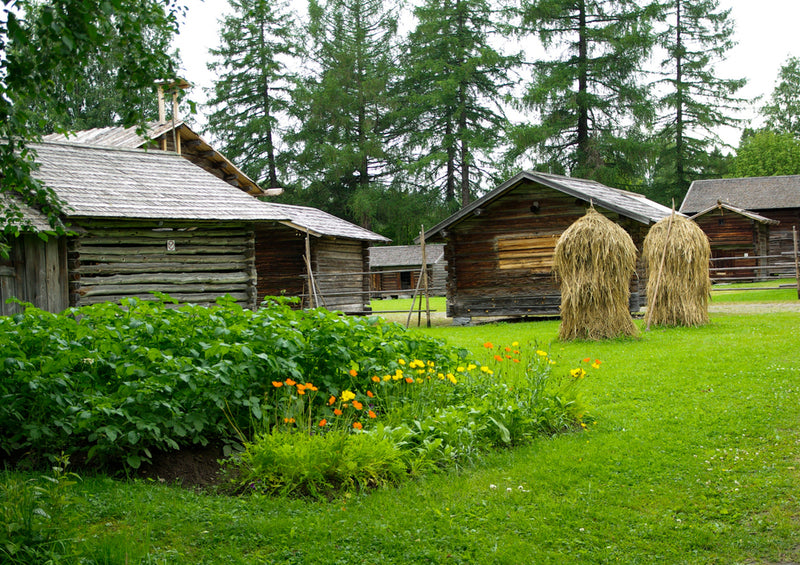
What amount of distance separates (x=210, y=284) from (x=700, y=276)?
1071 cm

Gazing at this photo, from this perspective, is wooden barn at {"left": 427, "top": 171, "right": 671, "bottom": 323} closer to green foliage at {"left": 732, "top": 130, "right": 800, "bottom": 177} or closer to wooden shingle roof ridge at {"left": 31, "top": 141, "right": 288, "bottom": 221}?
wooden shingle roof ridge at {"left": 31, "top": 141, "right": 288, "bottom": 221}

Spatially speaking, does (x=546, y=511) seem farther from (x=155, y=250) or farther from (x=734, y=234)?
(x=734, y=234)

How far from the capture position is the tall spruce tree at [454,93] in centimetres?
4056

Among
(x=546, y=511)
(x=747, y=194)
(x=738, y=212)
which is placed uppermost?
(x=747, y=194)

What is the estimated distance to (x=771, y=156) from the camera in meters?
53.1

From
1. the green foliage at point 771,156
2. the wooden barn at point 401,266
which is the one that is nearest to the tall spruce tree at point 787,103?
the green foliage at point 771,156

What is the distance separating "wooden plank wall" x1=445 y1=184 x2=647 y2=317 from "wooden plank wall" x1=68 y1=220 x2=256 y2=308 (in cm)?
672

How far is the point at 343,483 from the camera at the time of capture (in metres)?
4.93

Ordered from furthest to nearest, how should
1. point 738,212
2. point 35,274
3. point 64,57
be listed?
point 738,212, point 35,274, point 64,57

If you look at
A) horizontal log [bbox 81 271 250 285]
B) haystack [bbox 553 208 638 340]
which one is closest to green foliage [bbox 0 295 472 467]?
haystack [bbox 553 208 638 340]

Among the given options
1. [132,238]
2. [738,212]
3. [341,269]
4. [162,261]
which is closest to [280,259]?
[341,269]

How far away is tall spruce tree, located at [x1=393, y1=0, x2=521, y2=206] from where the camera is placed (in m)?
40.6

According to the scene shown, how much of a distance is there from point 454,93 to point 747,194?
689 inches

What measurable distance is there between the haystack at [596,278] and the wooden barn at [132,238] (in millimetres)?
6787
